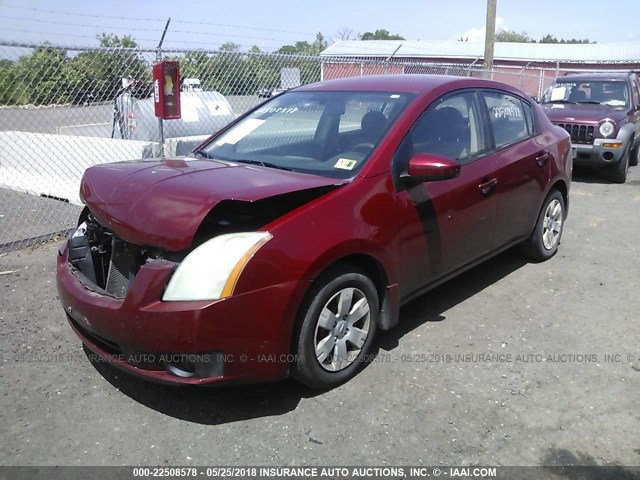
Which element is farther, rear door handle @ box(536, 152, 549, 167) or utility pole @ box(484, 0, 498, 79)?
utility pole @ box(484, 0, 498, 79)

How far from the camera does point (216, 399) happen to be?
3199mm

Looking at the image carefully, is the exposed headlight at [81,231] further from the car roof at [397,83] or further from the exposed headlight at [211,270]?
the car roof at [397,83]

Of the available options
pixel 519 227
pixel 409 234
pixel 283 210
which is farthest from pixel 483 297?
pixel 283 210

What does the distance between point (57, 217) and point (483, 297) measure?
497 centimetres

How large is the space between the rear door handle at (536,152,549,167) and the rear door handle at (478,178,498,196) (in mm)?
831

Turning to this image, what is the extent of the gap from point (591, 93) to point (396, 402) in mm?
9203

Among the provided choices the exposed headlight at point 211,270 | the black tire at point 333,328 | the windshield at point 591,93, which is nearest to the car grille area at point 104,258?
the exposed headlight at point 211,270

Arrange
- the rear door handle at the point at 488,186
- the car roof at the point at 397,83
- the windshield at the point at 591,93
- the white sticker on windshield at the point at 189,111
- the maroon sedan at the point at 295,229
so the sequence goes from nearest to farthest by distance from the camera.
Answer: the maroon sedan at the point at 295,229
the car roof at the point at 397,83
the rear door handle at the point at 488,186
the white sticker on windshield at the point at 189,111
the windshield at the point at 591,93

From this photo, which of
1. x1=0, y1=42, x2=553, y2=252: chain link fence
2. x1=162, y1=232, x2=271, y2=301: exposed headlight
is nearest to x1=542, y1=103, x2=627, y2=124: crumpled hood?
x1=0, y1=42, x2=553, y2=252: chain link fence

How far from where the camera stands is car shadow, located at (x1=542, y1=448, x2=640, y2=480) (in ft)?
8.54

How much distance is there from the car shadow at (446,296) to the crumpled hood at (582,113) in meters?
4.94

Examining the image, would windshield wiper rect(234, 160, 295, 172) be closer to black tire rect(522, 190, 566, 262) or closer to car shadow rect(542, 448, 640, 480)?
car shadow rect(542, 448, 640, 480)

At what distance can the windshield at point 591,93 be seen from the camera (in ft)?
33.2

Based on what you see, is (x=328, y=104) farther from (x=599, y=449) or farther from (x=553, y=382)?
(x=599, y=449)
